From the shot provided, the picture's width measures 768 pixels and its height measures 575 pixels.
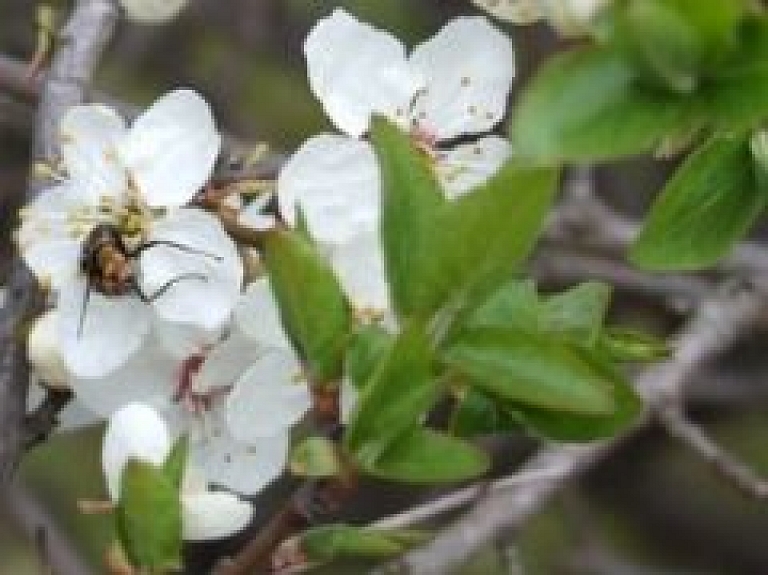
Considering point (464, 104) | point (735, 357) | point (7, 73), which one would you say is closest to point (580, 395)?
point (464, 104)

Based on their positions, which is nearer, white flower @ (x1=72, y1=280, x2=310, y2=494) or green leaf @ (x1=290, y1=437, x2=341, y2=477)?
green leaf @ (x1=290, y1=437, x2=341, y2=477)

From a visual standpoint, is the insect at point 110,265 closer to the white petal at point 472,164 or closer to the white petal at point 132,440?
the white petal at point 132,440

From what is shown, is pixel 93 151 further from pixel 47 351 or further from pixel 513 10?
pixel 513 10

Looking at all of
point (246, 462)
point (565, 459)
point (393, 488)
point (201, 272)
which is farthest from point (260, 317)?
point (393, 488)

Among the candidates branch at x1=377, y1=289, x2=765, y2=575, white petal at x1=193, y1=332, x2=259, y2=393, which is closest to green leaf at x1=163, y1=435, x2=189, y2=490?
white petal at x1=193, y1=332, x2=259, y2=393

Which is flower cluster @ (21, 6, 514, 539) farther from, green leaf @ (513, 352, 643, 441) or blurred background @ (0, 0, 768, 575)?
blurred background @ (0, 0, 768, 575)
